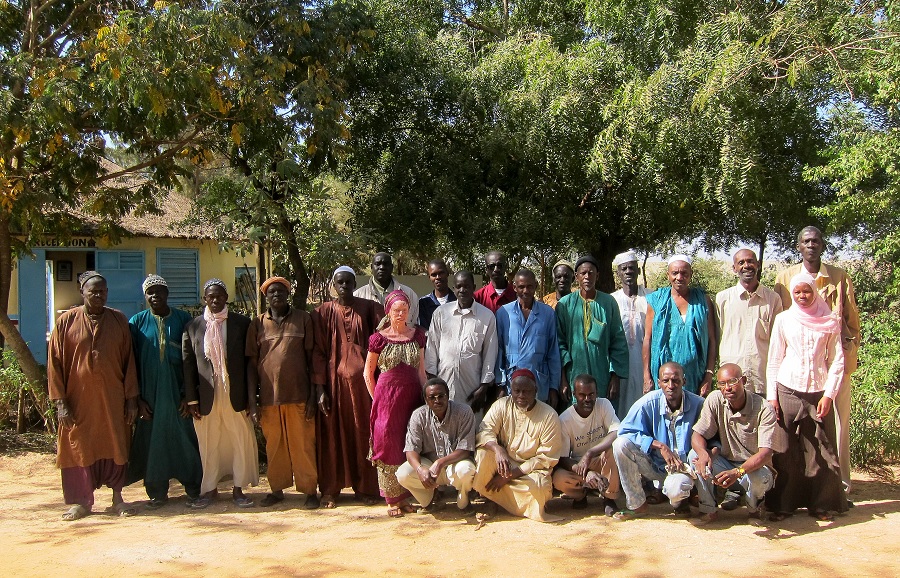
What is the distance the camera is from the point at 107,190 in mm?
7742

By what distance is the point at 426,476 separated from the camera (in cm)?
471

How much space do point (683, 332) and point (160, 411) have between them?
3.74m

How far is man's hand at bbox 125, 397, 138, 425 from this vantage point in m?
5.18

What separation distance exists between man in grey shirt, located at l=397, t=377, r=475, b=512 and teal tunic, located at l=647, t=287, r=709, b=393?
1415mm

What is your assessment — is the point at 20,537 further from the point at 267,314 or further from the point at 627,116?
the point at 627,116

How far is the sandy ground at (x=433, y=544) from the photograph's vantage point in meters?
3.98

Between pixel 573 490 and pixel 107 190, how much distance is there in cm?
578

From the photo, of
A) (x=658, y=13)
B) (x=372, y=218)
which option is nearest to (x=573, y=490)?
(x=372, y=218)

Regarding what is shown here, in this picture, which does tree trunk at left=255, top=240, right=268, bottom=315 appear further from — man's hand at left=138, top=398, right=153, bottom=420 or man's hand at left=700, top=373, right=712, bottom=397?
man's hand at left=700, top=373, right=712, bottom=397

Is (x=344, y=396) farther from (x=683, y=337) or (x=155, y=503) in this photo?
(x=683, y=337)

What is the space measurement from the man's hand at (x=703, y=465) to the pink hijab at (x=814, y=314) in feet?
3.58

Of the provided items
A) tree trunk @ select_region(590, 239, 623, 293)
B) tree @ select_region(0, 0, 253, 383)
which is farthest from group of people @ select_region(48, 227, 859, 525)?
tree trunk @ select_region(590, 239, 623, 293)

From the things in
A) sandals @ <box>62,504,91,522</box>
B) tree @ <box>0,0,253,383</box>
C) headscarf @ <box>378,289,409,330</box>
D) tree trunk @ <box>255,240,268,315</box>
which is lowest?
sandals @ <box>62,504,91,522</box>

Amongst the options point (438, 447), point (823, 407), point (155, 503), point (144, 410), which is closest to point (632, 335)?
point (823, 407)
